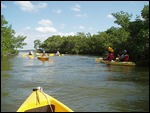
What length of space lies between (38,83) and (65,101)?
16.6 ft

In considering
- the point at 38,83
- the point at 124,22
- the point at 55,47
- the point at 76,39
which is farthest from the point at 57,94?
the point at 55,47

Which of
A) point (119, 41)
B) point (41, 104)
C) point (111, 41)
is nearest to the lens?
point (41, 104)

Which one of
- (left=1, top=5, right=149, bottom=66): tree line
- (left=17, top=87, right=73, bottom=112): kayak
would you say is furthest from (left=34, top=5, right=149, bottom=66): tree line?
(left=17, top=87, right=73, bottom=112): kayak

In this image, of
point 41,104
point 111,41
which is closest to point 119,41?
point 111,41

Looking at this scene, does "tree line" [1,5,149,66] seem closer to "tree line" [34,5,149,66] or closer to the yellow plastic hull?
"tree line" [34,5,149,66]

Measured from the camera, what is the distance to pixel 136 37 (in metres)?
28.8

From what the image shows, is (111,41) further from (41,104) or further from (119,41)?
(41,104)

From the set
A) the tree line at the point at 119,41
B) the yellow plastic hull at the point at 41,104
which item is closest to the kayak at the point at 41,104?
the yellow plastic hull at the point at 41,104

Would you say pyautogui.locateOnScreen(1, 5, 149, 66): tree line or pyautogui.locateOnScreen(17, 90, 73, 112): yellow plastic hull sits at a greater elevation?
pyautogui.locateOnScreen(1, 5, 149, 66): tree line

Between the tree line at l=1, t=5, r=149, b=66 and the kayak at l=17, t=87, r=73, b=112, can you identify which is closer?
the kayak at l=17, t=87, r=73, b=112

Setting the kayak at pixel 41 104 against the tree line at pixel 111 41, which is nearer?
the kayak at pixel 41 104

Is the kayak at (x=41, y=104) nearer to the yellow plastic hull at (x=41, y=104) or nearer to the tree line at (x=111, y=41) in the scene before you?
the yellow plastic hull at (x=41, y=104)

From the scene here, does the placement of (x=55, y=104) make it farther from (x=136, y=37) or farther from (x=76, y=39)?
(x=76, y=39)

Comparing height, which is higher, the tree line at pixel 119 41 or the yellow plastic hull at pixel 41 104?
the tree line at pixel 119 41
